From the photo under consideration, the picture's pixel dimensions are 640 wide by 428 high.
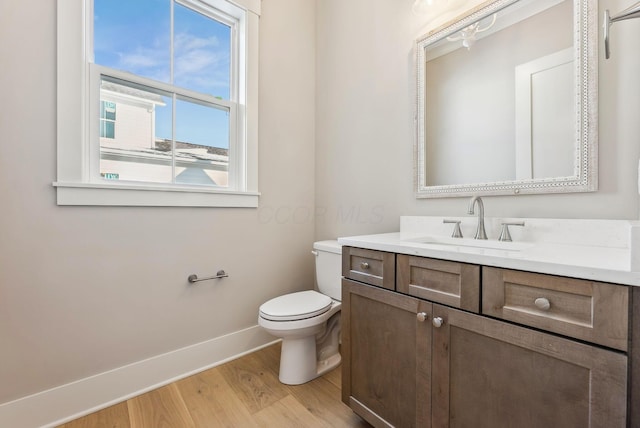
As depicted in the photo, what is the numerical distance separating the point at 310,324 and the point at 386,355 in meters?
0.52

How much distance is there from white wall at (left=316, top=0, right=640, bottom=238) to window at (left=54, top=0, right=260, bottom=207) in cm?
57

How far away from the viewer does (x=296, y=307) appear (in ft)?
5.24

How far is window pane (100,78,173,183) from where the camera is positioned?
151 centimetres

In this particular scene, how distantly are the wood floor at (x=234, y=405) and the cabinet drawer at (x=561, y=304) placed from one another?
92 cm

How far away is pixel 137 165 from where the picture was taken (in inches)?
63.1

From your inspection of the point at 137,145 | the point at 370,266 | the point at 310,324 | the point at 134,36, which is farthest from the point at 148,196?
the point at 370,266

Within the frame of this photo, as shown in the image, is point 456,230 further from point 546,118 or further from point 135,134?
point 135,134

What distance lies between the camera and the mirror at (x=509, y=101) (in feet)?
3.51

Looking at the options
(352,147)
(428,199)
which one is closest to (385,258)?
(428,199)

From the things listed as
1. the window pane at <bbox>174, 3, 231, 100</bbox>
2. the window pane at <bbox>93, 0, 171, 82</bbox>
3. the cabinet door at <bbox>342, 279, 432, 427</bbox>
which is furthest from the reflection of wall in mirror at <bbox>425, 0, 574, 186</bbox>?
the window pane at <bbox>93, 0, 171, 82</bbox>

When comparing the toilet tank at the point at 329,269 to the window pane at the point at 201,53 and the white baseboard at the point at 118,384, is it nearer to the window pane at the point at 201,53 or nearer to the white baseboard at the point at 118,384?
the white baseboard at the point at 118,384

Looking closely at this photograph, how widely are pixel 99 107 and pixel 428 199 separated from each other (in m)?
1.79

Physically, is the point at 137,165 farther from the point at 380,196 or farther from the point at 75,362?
the point at 380,196

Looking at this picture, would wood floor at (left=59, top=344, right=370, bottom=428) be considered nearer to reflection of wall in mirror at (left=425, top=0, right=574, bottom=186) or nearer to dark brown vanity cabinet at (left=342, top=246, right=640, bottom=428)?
dark brown vanity cabinet at (left=342, top=246, right=640, bottom=428)
